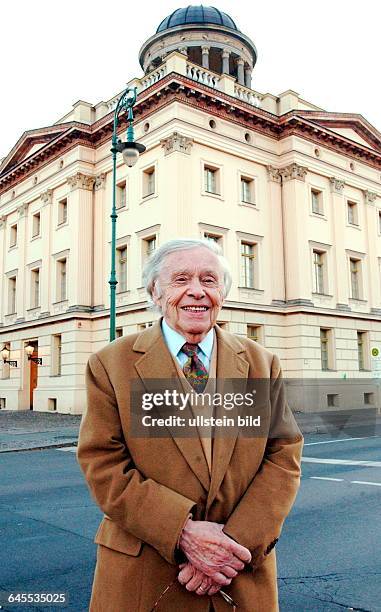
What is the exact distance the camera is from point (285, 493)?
2.26 m

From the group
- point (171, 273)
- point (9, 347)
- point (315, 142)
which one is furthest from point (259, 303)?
point (171, 273)

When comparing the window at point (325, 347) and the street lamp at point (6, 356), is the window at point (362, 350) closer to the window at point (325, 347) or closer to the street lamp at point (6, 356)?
the window at point (325, 347)

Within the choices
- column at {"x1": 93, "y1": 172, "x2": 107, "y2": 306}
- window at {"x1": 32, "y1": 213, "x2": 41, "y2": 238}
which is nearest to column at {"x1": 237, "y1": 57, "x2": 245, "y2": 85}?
column at {"x1": 93, "y1": 172, "x2": 107, "y2": 306}

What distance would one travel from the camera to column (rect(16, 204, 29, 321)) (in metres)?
31.3

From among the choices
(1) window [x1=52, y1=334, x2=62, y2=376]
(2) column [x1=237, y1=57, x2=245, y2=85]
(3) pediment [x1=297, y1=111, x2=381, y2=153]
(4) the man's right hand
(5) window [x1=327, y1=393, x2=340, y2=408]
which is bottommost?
(5) window [x1=327, y1=393, x2=340, y2=408]

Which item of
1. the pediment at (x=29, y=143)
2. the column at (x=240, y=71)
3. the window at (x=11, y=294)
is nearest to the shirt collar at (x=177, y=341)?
the pediment at (x=29, y=143)

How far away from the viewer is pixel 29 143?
103ft

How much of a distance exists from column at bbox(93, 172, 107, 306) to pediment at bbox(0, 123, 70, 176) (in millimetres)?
3614

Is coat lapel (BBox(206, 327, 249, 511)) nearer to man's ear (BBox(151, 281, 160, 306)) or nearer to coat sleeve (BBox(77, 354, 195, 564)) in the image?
coat sleeve (BBox(77, 354, 195, 564))

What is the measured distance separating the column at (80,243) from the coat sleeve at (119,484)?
24608 mm

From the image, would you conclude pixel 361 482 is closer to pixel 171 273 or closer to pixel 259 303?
pixel 171 273

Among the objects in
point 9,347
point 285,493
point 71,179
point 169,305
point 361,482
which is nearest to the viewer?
point 285,493

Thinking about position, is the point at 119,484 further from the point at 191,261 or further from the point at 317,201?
the point at 317,201

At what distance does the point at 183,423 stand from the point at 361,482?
26.6 ft
